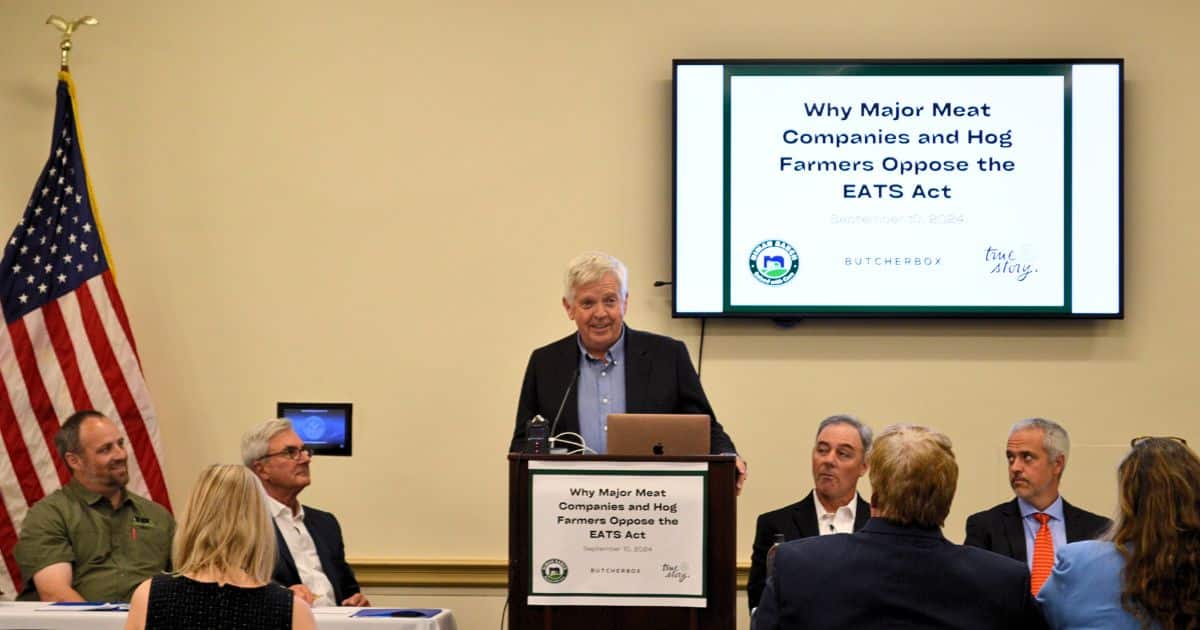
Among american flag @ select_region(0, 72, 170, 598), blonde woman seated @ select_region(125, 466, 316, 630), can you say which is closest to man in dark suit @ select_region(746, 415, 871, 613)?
blonde woman seated @ select_region(125, 466, 316, 630)

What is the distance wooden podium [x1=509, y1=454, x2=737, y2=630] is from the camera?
10.8 feet

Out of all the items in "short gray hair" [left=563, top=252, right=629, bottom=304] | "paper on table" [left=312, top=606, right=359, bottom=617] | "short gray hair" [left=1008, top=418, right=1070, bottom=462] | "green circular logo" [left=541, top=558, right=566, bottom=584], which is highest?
"short gray hair" [left=563, top=252, right=629, bottom=304]

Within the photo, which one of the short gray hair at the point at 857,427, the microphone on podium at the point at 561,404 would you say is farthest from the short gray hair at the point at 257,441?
the short gray hair at the point at 857,427

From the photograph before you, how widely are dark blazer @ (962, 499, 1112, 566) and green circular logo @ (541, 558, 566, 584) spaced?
5.78 feet

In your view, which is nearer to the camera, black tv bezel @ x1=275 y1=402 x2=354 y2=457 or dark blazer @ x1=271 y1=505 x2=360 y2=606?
dark blazer @ x1=271 y1=505 x2=360 y2=606

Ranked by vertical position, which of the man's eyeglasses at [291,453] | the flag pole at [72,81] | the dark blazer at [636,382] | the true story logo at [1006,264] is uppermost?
the flag pole at [72,81]

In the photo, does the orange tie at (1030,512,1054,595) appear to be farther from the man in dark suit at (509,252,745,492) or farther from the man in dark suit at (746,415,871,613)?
the man in dark suit at (509,252,745,492)

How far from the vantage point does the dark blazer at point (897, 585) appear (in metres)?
2.66

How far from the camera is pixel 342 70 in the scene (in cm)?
566

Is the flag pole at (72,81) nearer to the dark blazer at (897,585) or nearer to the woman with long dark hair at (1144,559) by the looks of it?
the dark blazer at (897,585)

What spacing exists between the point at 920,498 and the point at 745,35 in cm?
323

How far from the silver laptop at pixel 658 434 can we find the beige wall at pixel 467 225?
6.65 feet

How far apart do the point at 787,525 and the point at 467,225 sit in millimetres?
1888

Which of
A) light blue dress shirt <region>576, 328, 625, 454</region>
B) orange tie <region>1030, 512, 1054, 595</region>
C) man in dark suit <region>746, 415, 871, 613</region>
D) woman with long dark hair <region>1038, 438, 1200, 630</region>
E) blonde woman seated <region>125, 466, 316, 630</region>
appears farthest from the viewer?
man in dark suit <region>746, 415, 871, 613</region>
